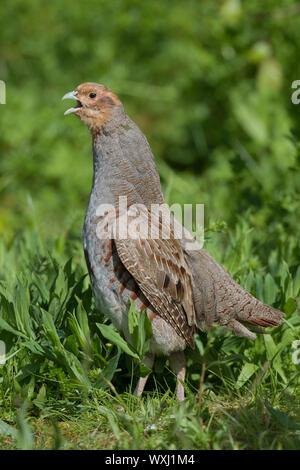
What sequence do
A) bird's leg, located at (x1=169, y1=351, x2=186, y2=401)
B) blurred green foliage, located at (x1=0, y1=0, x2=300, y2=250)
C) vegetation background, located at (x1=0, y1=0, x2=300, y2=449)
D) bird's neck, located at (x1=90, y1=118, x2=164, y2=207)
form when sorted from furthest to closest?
blurred green foliage, located at (x1=0, y1=0, x2=300, y2=250)
bird's leg, located at (x1=169, y1=351, x2=186, y2=401)
bird's neck, located at (x1=90, y1=118, x2=164, y2=207)
vegetation background, located at (x1=0, y1=0, x2=300, y2=449)

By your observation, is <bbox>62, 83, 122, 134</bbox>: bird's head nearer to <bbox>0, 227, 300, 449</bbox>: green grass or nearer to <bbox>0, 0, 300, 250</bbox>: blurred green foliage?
<bbox>0, 227, 300, 449</bbox>: green grass

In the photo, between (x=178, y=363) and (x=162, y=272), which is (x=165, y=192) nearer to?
(x=162, y=272)

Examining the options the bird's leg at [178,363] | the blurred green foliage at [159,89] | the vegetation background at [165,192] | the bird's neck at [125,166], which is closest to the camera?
the vegetation background at [165,192]

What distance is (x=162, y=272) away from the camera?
344 cm

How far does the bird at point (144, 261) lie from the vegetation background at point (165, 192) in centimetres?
17

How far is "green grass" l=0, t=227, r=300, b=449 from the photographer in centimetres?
292

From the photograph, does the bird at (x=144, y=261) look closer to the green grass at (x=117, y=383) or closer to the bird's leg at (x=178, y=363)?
the bird's leg at (x=178, y=363)

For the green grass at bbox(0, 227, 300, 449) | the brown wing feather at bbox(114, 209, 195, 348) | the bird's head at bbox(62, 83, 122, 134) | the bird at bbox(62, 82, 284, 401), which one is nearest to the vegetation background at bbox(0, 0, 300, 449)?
the green grass at bbox(0, 227, 300, 449)

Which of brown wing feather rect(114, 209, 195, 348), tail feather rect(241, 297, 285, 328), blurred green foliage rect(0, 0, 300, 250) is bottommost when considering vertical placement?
tail feather rect(241, 297, 285, 328)

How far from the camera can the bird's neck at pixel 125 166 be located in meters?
3.54

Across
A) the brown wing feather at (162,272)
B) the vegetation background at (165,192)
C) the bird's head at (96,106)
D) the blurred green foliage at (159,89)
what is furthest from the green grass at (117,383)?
the blurred green foliage at (159,89)

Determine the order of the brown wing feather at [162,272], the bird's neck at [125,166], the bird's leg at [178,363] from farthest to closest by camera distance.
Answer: the bird's leg at [178,363], the bird's neck at [125,166], the brown wing feather at [162,272]

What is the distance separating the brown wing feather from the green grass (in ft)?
0.82
